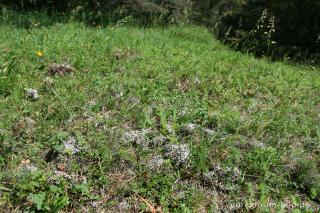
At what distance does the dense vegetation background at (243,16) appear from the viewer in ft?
20.0

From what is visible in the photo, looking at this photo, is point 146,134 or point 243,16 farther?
point 243,16

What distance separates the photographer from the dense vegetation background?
608 centimetres

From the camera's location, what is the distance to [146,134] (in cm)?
214

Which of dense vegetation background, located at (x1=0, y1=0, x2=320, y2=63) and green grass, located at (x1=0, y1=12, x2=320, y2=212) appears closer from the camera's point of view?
green grass, located at (x1=0, y1=12, x2=320, y2=212)

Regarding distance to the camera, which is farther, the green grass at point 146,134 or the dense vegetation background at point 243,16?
the dense vegetation background at point 243,16

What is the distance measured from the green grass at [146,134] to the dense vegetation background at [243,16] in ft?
9.84

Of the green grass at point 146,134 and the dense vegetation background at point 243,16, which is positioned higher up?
the dense vegetation background at point 243,16

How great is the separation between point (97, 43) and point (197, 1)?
508 centimetres

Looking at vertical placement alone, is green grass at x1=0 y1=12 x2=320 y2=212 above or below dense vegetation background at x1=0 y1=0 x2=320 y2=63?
below

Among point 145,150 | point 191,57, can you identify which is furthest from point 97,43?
point 145,150

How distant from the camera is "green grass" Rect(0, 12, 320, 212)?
1672 mm

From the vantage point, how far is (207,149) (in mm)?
2023

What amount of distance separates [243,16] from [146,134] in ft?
21.1

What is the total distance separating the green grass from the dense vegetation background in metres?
3.00
